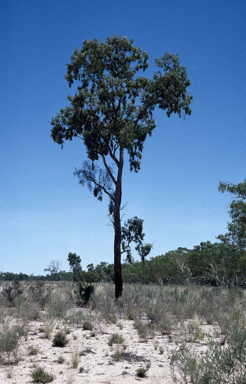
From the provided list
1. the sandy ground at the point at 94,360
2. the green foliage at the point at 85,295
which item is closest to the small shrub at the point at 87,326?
the sandy ground at the point at 94,360

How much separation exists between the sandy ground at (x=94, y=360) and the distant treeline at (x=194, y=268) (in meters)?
11.0

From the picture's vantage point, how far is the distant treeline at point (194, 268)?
1471 inches

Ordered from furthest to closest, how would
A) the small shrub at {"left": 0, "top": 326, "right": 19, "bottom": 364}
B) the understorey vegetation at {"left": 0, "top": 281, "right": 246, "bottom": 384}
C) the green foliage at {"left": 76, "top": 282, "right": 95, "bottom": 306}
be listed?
the green foliage at {"left": 76, "top": 282, "right": 95, "bottom": 306} < the small shrub at {"left": 0, "top": 326, "right": 19, "bottom": 364} < the understorey vegetation at {"left": 0, "top": 281, "right": 246, "bottom": 384}

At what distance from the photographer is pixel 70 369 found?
253 inches

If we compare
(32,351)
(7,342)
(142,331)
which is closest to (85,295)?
(142,331)

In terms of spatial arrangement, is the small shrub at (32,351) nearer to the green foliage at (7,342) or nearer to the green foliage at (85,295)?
the green foliage at (7,342)

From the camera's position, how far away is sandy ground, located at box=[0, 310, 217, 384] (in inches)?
233

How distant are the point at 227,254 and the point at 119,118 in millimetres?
24804

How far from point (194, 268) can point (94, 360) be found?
42644mm

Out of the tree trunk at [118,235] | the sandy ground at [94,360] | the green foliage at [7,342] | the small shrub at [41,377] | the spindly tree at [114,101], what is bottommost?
the sandy ground at [94,360]

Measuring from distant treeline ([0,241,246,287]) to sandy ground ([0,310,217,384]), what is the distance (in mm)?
10973

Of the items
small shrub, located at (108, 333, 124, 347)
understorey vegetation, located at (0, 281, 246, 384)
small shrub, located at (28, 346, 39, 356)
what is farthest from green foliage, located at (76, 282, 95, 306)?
small shrub, located at (28, 346, 39, 356)

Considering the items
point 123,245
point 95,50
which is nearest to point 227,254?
point 123,245

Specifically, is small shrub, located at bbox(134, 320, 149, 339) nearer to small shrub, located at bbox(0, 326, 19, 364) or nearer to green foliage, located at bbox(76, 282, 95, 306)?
small shrub, located at bbox(0, 326, 19, 364)
